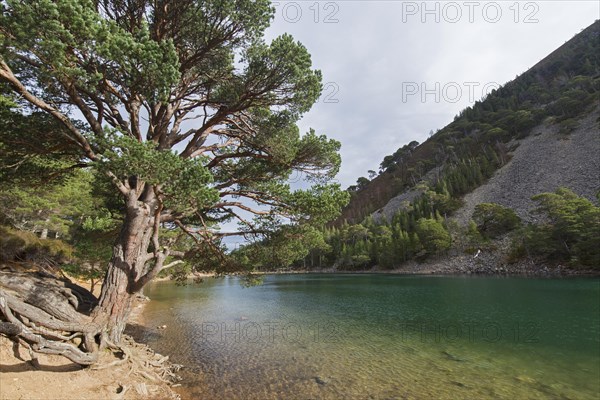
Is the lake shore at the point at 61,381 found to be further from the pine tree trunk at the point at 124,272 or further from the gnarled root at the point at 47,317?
the pine tree trunk at the point at 124,272

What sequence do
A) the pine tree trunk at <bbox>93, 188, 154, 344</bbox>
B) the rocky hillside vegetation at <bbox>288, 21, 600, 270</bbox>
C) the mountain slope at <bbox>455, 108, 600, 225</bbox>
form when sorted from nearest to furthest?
the pine tree trunk at <bbox>93, 188, 154, 344</bbox>
the rocky hillside vegetation at <bbox>288, 21, 600, 270</bbox>
the mountain slope at <bbox>455, 108, 600, 225</bbox>

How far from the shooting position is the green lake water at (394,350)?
9.41 meters

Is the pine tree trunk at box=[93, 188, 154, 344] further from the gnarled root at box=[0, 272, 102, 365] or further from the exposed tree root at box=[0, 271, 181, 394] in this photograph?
the gnarled root at box=[0, 272, 102, 365]

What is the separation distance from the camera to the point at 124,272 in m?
9.05

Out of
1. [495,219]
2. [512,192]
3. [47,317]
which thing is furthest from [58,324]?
[512,192]

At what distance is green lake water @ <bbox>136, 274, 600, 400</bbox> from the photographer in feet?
30.9

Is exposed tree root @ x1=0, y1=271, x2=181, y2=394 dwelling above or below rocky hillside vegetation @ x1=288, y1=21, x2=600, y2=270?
below

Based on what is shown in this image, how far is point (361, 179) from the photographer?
7461 inches

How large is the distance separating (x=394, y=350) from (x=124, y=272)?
472 inches

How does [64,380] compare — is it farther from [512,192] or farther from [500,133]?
[500,133]

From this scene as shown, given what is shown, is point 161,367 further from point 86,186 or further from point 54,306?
point 86,186

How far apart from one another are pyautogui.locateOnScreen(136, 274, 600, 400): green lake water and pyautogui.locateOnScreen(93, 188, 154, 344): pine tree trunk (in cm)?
305

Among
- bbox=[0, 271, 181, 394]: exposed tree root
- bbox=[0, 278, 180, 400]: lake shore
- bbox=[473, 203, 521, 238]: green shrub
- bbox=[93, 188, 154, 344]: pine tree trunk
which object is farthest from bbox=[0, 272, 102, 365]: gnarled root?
bbox=[473, 203, 521, 238]: green shrub

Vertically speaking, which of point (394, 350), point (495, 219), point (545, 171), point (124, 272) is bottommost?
point (394, 350)
